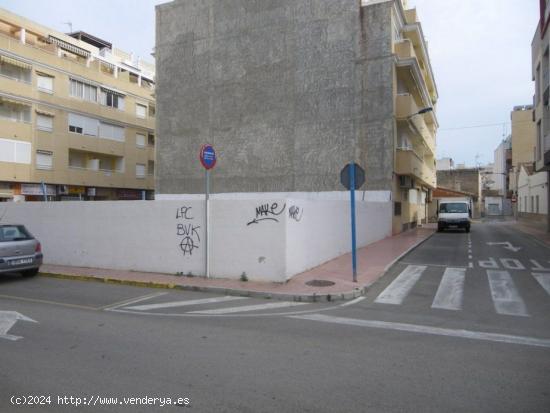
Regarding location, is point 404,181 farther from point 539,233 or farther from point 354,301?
point 354,301

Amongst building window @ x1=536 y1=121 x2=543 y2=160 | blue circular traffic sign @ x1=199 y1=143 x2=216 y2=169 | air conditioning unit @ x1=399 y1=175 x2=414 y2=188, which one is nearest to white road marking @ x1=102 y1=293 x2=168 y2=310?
blue circular traffic sign @ x1=199 y1=143 x2=216 y2=169

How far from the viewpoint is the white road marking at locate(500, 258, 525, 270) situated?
12523mm

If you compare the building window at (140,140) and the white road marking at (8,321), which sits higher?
the building window at (140,140)

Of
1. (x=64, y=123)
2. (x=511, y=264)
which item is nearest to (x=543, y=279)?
(x=511, y=264)

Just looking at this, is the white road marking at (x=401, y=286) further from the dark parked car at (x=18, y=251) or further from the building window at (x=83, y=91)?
the building window at (x=83, y=91)

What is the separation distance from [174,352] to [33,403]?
1.69 m

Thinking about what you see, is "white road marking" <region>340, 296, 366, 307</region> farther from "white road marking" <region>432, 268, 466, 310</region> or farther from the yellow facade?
the yellow facade

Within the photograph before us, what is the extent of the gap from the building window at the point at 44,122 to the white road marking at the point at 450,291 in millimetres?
30373

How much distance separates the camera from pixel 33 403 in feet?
12.8

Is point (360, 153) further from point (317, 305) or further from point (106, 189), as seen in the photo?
point (106, 189)

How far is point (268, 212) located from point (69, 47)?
3744 centimetres

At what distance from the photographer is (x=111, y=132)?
37719mm

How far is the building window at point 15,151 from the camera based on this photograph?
95.2 ft

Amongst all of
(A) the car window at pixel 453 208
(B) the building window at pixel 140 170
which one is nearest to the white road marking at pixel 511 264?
(A) the car window at pixel 453 208
